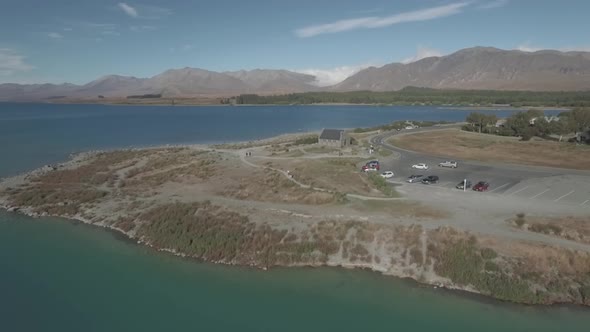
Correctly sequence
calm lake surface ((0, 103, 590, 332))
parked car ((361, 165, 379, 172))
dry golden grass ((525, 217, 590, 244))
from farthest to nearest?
1. parked car ((361, 165, 379, 172))
2. dry golden grass ((525, 217, 590, 244))
3. calm lake surface ((0, 103, 590, 332))

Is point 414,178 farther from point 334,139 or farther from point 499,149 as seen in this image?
point 499,149

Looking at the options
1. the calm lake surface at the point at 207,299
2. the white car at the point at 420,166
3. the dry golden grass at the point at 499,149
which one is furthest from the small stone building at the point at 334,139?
the calm lake surface at the point at 207,299

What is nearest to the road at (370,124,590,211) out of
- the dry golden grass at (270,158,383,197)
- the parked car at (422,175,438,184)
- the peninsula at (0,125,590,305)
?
the peninsula at (0,125,590,305)

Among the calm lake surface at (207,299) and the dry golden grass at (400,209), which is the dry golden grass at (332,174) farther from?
the calm lake surface at (207,299)

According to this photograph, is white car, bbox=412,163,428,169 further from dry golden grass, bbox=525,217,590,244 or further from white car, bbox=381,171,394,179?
dry golden grass, bbox=525,217,590,244

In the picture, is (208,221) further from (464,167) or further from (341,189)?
(464,167)

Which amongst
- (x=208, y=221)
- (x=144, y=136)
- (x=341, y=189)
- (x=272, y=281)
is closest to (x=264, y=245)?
(x=272, y=281)
